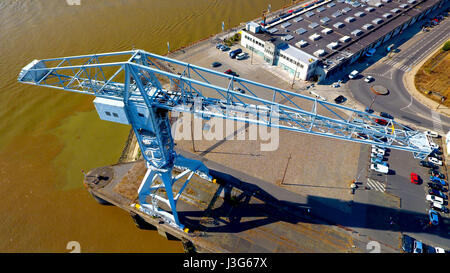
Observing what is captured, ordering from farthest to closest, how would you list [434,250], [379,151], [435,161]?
[379,151]
[435,161]
[434,250]

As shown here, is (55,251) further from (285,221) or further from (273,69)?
(273,69)

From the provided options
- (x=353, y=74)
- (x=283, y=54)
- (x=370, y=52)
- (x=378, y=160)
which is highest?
(x=283, y=54)

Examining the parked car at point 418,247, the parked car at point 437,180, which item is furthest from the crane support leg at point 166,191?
the parked car at point 437,180

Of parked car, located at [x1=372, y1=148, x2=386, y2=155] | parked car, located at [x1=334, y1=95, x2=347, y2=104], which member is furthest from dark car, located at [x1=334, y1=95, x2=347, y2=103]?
parked car, located at [x1=372, y1=148, x2=386, y2=155]

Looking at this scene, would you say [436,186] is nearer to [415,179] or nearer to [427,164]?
[415,179]

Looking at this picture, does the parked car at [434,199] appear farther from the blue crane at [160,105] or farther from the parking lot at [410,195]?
the blue crane at [160,105]

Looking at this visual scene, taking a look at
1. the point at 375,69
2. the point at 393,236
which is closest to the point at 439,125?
the point at 375,69

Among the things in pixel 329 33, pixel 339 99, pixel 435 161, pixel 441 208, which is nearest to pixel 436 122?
pixel 435 161
